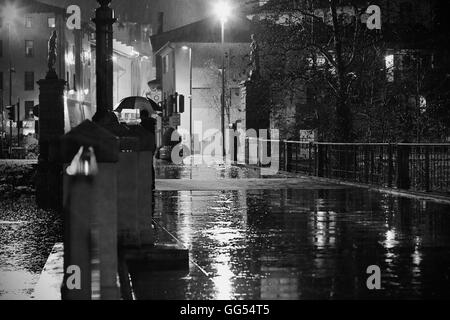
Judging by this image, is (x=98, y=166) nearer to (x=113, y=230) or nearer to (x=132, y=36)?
(x=113, y=230)

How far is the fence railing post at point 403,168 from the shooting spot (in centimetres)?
2343

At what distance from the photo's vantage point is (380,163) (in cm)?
2536

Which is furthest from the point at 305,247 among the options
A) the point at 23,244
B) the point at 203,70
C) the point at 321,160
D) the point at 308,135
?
the point at 203,70

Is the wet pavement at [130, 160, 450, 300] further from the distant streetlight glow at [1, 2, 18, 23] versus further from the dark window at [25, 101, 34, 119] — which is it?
the distant streetlight glow at [1, 2, 18, 23]

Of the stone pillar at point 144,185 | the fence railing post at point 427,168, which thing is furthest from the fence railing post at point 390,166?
the stone pillar at point 144,185

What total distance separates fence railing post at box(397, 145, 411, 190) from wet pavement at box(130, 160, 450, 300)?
124cm

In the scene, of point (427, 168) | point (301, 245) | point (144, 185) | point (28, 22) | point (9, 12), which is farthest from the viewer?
point (28, 22)

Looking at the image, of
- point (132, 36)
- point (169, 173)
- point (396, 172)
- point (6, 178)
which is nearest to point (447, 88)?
point (169, 173)

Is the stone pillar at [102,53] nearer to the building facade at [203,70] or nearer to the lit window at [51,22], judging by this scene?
the building facade at [203,70]

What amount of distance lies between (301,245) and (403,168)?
39.4 ft

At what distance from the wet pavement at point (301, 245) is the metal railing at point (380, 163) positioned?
125 centimetres

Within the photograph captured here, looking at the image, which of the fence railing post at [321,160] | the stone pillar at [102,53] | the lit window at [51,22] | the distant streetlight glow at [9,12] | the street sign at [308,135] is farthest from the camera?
the distant streetlight glow at [9,12]

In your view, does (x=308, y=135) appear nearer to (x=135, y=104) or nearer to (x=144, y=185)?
(x=135, y=104)

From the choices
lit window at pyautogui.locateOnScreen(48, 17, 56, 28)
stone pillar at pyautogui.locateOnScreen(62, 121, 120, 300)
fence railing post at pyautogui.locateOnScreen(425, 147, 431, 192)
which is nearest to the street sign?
fence railing post at pyautogui.locateOnScreen(425, 147, 431, 192)
